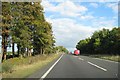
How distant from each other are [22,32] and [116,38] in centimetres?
4553

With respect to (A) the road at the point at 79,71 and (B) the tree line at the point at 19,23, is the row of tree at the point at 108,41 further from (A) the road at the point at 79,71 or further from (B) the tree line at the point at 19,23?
(A) the road at the point at 79,71

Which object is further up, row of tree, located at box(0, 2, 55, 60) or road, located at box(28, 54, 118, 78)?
row of tree, located at box(0, 2, 55, 60)

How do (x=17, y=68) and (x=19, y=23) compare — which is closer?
(x=17, y=68)

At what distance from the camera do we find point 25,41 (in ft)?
154

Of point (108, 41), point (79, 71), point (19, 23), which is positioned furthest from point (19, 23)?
point (108, 41)

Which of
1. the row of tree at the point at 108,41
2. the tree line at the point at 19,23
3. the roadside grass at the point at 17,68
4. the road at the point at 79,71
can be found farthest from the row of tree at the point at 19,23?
the row of tree at the point at 108,41

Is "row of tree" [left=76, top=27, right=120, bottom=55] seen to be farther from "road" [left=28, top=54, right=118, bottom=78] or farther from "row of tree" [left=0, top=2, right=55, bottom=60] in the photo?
"road" [left=28, top=54, right=118, bottom=78]

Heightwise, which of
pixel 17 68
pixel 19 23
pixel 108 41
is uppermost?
pixel 19 23

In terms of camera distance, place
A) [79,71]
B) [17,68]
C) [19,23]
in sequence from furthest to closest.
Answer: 1. [19,23]
2. [17,68]
3. [79,71]

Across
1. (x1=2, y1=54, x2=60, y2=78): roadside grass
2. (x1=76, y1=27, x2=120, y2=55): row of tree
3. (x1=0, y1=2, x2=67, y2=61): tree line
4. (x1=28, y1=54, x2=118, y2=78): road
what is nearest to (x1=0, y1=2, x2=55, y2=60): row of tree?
(x1=0, y1=2, x2=67, y2=61): tree line

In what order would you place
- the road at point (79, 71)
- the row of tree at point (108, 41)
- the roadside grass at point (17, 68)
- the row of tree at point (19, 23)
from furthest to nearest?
1. the row of tree at point (108, 41)
2. the row of tree at point (19, 23)
3. the roadside grass at point (17, 68)
4. the road at point (79, 71)

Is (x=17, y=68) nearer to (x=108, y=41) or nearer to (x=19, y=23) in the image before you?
(x=19, y=23)

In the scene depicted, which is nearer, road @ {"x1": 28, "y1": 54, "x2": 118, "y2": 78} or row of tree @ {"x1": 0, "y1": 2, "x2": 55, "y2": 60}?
road @ {"x1": 28, "y1": 54, "x2": 118, "y2": 78}

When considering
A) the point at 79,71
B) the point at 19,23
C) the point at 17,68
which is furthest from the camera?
the point at 19,23
